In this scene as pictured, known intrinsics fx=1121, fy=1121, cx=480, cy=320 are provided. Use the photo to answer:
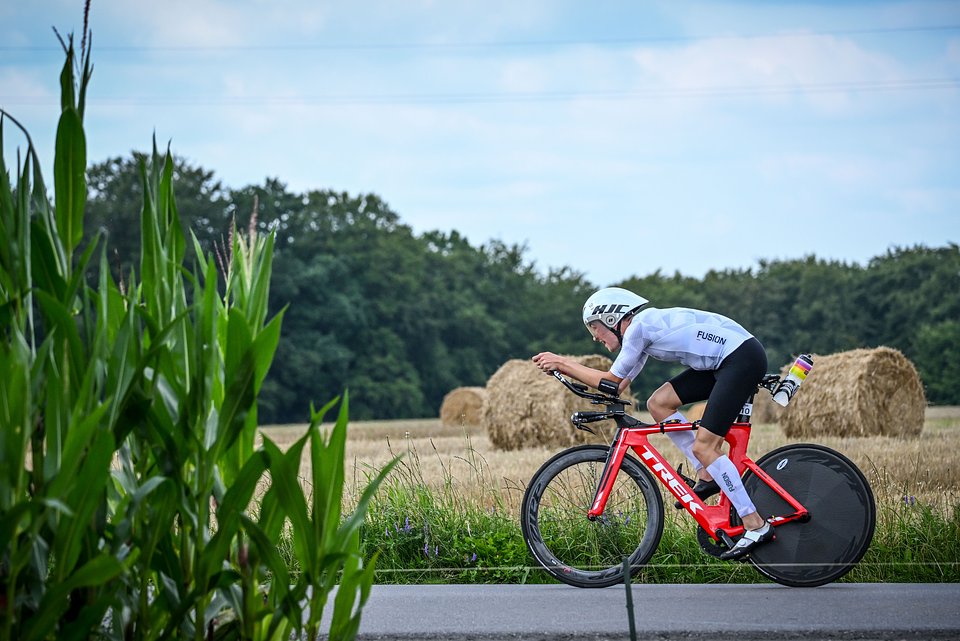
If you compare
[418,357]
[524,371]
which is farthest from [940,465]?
[418,357]

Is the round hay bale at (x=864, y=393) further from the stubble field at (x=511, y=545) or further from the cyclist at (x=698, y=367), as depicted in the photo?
the cyclist at (x=698, y=367)

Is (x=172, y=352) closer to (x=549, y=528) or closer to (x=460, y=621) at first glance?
(x=460, y=621)

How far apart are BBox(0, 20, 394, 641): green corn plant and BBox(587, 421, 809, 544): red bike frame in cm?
309

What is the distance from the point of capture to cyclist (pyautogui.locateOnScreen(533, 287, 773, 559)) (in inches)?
230

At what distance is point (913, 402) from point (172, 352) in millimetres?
16405

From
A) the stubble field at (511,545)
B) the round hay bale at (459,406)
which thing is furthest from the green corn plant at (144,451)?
the round hay bale at (459,406)

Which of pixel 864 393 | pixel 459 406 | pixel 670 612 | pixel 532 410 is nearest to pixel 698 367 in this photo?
pixel 670 612

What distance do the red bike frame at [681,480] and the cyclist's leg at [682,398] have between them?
9cm

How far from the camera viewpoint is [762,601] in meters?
5.24

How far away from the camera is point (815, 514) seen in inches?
233

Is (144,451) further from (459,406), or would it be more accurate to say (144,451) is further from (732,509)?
(459,406)

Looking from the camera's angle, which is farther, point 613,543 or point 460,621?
point 613,543

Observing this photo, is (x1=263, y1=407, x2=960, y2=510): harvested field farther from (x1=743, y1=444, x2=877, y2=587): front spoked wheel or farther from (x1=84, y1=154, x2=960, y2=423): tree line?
(x1=84, y1=154, x2=960, y2=423): tree line

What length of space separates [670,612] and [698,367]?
160 cm
